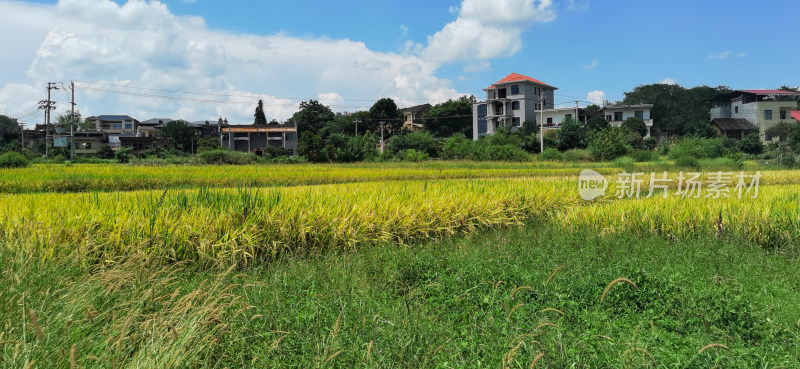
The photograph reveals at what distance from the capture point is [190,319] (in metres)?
2.87

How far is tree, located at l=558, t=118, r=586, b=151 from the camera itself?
149 ft

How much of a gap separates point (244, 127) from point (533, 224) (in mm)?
62561

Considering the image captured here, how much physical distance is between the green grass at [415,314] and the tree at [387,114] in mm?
61262

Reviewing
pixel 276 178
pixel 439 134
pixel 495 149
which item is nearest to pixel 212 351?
pixel 276 178

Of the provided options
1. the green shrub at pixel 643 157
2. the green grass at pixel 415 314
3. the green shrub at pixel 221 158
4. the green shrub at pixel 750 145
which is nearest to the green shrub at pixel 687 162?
the green shrub at pixel 643 157

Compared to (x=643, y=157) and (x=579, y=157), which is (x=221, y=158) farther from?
(x=643, y=157)

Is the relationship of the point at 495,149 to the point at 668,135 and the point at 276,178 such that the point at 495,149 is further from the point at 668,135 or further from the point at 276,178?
the point at 668,135

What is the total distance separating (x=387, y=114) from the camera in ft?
217

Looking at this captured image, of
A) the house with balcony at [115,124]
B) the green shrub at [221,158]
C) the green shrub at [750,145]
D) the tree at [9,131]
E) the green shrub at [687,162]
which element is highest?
the house with balcony at [115,124]

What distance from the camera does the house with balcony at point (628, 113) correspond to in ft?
188

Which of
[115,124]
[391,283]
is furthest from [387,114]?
[391,283]

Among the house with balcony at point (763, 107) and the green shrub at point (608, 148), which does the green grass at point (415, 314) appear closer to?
the green shrub at point (608, 148)

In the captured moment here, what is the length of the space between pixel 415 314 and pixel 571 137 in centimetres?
4554

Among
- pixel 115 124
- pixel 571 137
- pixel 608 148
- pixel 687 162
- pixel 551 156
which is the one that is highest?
pixel 115 124
